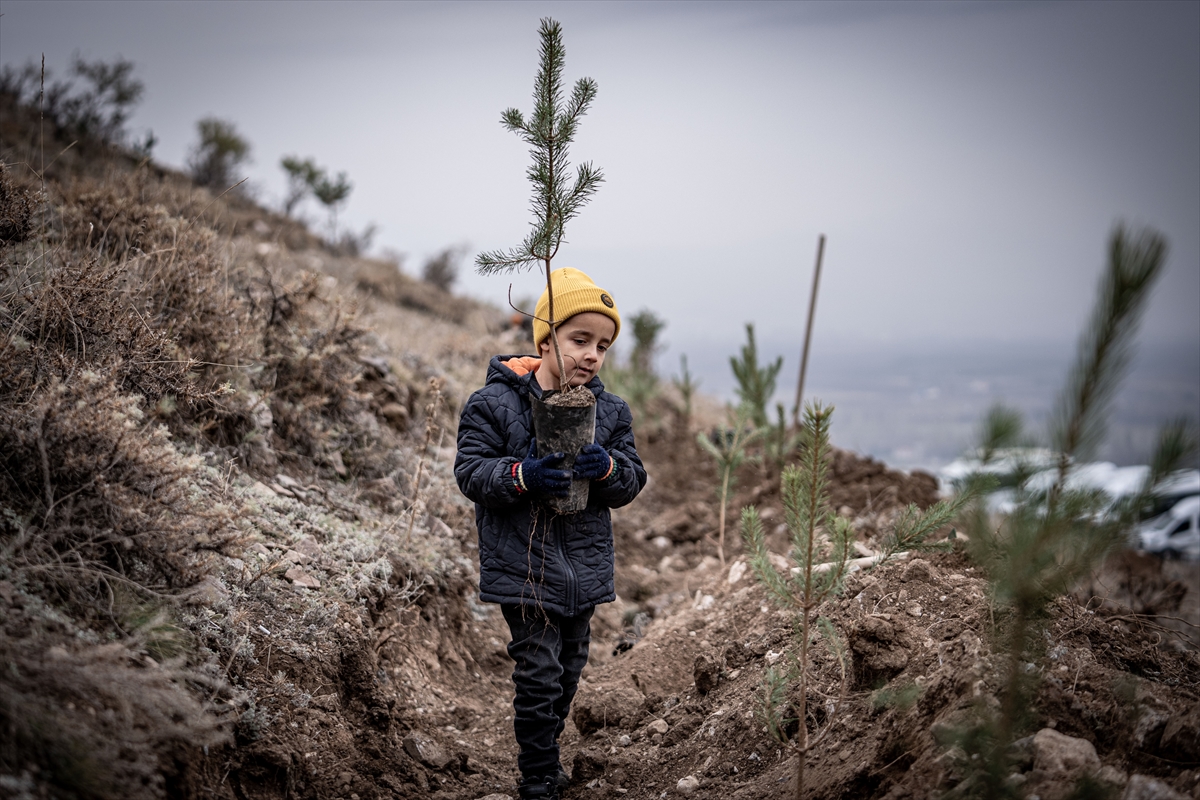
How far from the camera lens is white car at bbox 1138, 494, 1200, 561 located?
8.95 meters

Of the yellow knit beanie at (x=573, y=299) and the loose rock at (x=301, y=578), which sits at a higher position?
the yellow knit beanie at (x=573, y=299)

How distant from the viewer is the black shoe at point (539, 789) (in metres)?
2.52

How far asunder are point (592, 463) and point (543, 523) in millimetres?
291

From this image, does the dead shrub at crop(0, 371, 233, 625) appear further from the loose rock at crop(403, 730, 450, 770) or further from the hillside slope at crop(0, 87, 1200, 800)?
the loose rock at crop(403, 730, 450, 770)

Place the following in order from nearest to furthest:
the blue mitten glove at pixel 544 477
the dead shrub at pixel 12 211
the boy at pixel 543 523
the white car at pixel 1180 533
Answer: the blue mitten glove at pixel 544 477 < the boy at pixel 543 523 < the dead shrub at pixel 12 211 < the white car at pixel 1180 533

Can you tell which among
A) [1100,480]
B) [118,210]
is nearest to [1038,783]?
[1100,480]

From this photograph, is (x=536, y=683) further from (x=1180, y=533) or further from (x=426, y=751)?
(x=1180, y=533)

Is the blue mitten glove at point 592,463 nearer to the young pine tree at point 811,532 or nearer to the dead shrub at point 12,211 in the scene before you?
the young pine tree at point 811,532

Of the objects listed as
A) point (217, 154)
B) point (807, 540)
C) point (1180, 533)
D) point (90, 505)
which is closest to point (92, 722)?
point (90, 505)

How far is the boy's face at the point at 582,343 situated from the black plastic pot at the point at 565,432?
0.17 meters

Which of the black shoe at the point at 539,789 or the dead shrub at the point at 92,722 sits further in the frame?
the black shoe at the point at 539,789

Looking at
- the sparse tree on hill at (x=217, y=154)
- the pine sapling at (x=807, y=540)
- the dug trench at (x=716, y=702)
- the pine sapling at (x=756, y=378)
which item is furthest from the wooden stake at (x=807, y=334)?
the sparse tree on hill at (x=217, y=154)

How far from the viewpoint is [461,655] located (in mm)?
3766

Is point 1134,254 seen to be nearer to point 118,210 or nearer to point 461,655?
point 461,655
